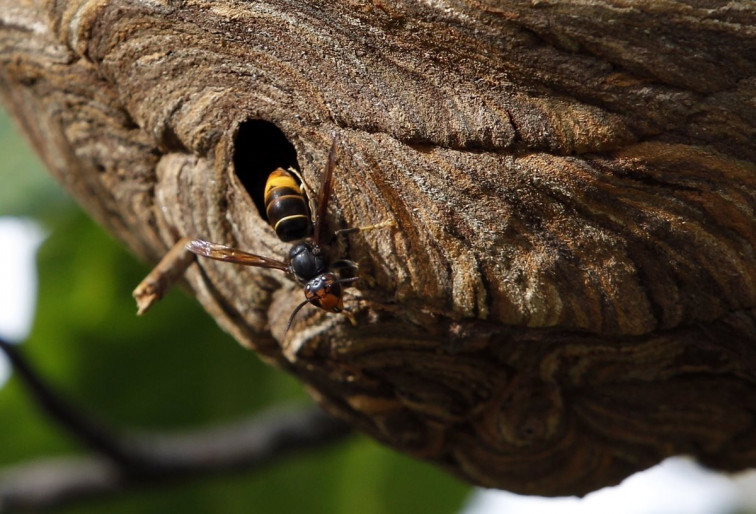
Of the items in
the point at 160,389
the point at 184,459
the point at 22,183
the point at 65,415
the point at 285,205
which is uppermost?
the point at 285,205

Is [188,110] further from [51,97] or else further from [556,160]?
[556,160]

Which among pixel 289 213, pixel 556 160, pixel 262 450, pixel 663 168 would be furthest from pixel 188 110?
pixel 262 450

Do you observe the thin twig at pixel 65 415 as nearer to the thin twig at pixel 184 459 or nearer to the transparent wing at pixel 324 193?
the thin twig at pixel 184 459

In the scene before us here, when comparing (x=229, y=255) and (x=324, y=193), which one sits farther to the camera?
(x=229, y=255)

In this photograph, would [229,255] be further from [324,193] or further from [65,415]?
[65,415]

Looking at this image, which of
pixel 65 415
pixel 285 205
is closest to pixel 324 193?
pixel 285 205

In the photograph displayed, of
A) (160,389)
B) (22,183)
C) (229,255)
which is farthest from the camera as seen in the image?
(160,389)

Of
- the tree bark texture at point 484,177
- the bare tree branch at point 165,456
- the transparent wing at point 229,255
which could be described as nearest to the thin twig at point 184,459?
the bare tree branch at point 165,456

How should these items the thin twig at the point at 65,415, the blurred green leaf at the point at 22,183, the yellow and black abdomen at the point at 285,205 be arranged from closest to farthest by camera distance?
the yellow and black abdomen at the point at 285,205 → the thin twig at the point at 65,415 → the blurred green leaf at the point at 22,183
